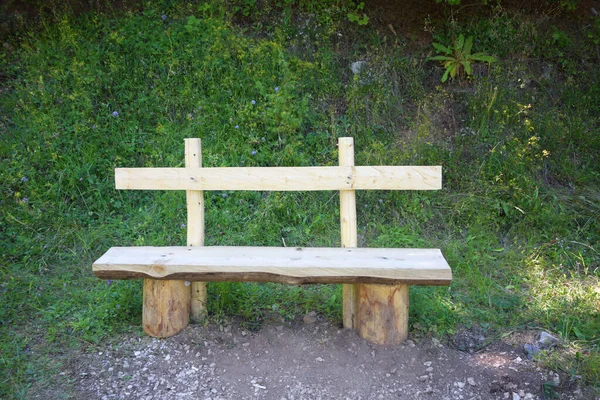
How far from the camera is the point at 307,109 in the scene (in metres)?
5.54

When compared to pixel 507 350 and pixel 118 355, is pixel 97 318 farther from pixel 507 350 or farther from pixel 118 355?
pixel 507 350

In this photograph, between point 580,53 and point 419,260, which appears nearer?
point 419,260

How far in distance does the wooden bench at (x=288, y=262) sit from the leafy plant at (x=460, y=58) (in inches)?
111

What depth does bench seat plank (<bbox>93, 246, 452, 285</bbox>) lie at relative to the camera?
132 inches

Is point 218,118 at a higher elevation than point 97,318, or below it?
higher

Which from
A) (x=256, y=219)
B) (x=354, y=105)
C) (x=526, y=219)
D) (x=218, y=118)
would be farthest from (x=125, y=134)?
(x=526, y=219)

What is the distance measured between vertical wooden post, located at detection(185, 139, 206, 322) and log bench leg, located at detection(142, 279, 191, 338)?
4.9 inches

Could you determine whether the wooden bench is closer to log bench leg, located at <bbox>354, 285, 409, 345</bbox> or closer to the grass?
log bench leg, located at <bbox>354, 285, 409, 345</bbox>

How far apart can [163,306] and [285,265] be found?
2.84ft

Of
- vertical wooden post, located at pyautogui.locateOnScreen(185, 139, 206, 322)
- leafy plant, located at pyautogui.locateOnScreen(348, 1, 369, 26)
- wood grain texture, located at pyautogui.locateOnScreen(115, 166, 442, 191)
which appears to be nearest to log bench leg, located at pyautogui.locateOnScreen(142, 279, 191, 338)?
vertical wooden post, located at pyautogui.locateOnScreen(185, 139, 206, 322)

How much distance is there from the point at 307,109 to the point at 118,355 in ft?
9.48

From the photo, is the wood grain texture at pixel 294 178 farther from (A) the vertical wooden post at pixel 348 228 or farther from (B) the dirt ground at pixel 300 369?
(B) the dirt ground at pixel 300 369

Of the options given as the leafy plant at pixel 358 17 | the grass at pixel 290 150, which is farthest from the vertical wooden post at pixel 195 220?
the leafy plant at pixel 358 17

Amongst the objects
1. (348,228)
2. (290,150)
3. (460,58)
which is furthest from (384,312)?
(460,58)
